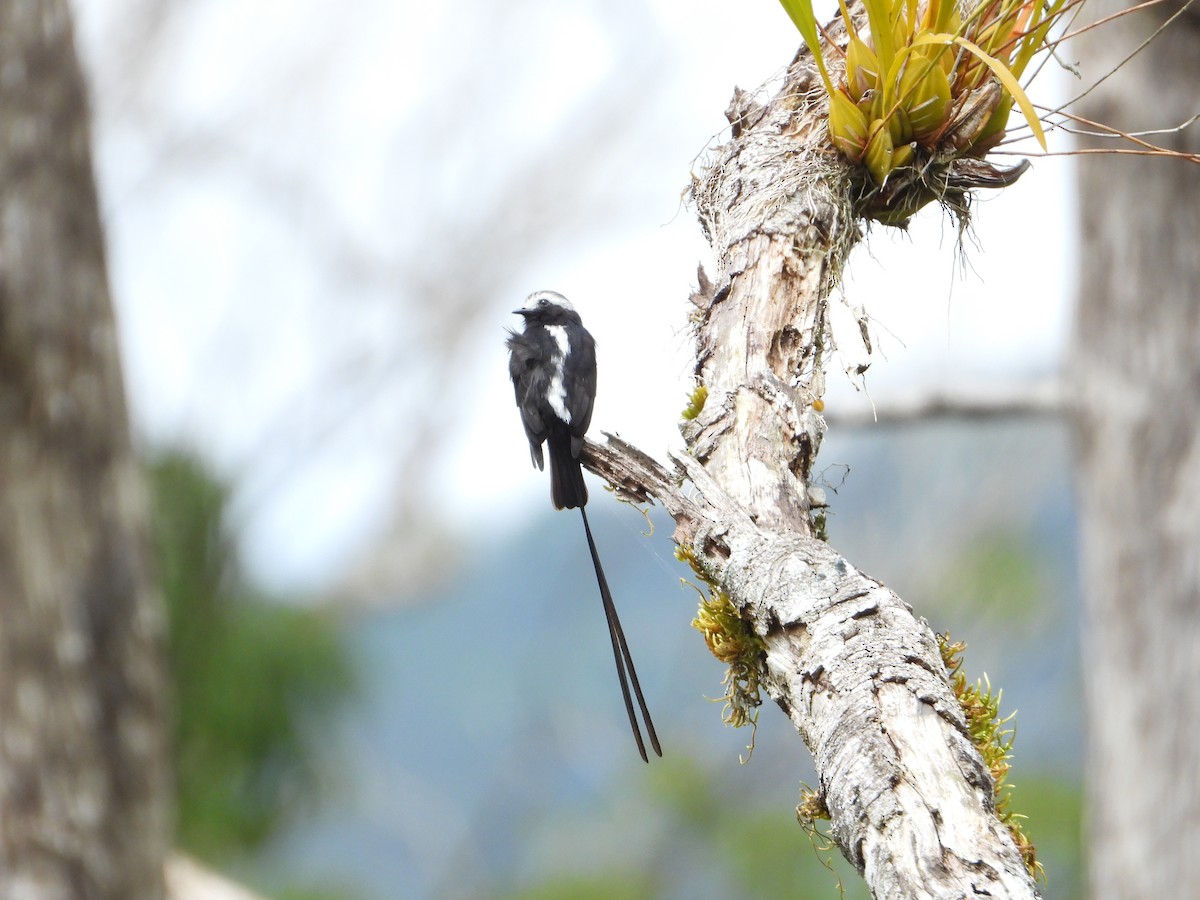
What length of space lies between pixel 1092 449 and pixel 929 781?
3.73 metres

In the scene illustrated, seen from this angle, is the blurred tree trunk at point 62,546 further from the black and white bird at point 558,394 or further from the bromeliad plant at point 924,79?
the bromeliad plant at point 924,79

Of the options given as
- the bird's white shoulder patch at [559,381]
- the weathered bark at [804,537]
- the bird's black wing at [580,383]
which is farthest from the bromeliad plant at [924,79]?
the bird's white shoulder patch at [559,381]

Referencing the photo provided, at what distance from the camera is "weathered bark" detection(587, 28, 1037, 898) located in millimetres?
1144

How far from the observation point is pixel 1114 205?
4410mm

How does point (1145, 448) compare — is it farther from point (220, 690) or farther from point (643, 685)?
point (643, 685)

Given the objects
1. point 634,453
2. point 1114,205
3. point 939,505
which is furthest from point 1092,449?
point 939,505

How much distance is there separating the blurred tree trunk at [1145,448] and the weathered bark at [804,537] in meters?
2.94

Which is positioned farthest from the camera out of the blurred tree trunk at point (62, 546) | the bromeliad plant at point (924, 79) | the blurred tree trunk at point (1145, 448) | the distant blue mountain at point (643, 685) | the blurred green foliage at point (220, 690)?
the distant blue mountain at point (643, 685)

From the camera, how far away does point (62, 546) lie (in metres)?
3.27

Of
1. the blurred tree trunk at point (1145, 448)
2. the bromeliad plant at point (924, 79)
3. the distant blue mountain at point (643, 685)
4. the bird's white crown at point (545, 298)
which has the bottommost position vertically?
the bromeliad plant at point (924, 79)

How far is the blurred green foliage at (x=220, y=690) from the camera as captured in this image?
666 centimetres

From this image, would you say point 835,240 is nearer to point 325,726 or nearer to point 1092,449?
point 1092,449

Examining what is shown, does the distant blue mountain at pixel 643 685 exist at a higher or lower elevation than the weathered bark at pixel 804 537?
higher

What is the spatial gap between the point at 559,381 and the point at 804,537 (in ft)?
4.30
